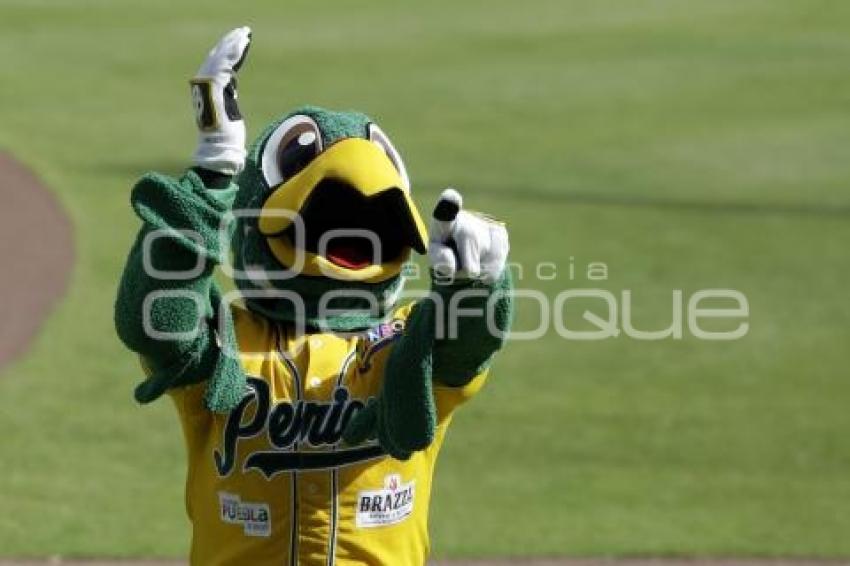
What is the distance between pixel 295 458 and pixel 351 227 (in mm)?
524

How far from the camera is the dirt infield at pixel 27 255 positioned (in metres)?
9.31

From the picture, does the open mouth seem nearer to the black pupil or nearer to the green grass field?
the black pupil

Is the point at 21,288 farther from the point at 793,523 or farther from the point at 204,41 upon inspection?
the point at 204,41

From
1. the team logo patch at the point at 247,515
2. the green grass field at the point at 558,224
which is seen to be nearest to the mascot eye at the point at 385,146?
the team logo patch at the point at 247,515

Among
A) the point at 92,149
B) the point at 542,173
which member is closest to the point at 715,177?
the point at 542,173

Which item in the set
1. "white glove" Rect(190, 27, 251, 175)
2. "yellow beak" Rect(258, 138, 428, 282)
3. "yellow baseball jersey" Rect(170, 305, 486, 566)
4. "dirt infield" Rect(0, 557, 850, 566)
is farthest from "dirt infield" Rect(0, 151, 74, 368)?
"white glove" Rect(190, 27, 251, 175)

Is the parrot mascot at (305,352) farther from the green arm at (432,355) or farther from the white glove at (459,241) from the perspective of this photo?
the white glove at (459,241)

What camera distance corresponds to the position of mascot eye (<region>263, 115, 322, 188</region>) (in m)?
3.89

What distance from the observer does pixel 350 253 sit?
3.82 meters

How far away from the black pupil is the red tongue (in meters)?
0.20

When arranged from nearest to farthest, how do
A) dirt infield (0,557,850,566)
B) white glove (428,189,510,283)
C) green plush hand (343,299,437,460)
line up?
1. white glove (428,189,510,283)
2. green plush hand (343,299,437,460)
3. dirt infield (0,557,850,566)

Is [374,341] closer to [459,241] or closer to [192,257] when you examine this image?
[192,257]

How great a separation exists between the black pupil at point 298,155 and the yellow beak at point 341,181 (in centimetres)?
4

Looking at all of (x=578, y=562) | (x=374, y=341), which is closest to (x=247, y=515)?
(x=374, y=341)
